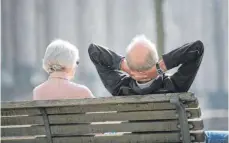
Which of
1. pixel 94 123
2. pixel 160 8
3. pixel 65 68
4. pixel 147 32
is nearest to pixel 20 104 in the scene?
pixel 94 123

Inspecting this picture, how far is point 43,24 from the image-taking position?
40.3 ft

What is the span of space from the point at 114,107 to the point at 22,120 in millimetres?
484

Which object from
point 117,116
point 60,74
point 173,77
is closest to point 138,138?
point 117,116

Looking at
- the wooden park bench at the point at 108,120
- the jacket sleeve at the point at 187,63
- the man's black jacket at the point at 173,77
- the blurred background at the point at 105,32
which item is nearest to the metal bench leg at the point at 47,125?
the wooden park bench at the point at 108,120

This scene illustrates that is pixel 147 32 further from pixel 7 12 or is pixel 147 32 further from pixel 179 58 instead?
pixel 179 58

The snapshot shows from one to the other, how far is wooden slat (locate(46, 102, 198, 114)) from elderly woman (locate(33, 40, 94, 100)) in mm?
460

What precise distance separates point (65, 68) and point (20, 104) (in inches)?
23.2

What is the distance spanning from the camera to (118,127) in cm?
313

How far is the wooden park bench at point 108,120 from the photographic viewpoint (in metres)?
3.03

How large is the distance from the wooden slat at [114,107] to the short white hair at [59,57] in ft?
1.73

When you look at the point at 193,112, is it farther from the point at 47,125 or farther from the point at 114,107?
the point at 47,125

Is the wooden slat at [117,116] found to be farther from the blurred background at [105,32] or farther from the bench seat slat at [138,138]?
the blurred background at [105,32]

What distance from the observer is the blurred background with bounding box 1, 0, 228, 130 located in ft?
Answer: 34.4

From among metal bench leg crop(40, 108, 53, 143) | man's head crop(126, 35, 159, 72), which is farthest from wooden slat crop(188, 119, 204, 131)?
metal bench leg crop(40, 108, 53, 143)
